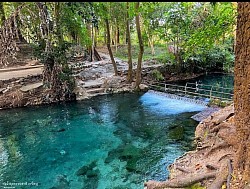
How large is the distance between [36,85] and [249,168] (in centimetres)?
1628

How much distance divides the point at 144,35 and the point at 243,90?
2533cm

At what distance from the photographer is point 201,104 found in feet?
49.3

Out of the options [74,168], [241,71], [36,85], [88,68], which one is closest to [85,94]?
[36,85]

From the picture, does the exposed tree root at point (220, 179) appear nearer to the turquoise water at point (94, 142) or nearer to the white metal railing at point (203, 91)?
the turquoise water at point (94, 142)

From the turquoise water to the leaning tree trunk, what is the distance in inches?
146

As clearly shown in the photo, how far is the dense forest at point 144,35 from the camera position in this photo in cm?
479

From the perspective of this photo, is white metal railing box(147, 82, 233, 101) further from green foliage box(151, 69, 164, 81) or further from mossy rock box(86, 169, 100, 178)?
mossy rock box(86, 169, 100, 178)

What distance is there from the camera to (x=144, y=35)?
29.2 metres

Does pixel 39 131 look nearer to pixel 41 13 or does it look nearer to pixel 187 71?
pixel 41 13

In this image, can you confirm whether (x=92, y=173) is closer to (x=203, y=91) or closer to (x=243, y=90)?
(x=243, y=90)

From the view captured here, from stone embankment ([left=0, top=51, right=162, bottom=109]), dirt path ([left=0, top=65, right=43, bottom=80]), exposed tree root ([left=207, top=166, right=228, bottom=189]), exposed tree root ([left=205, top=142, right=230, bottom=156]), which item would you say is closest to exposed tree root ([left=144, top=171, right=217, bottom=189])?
exposed tree root ([left=207, top=166, right=228, bottom=189])

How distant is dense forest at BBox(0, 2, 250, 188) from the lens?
4789mm

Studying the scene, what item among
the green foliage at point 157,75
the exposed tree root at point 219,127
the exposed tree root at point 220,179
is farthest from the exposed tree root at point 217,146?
the green foliage at point 157,75

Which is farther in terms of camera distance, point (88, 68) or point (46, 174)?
point (88, 68)
